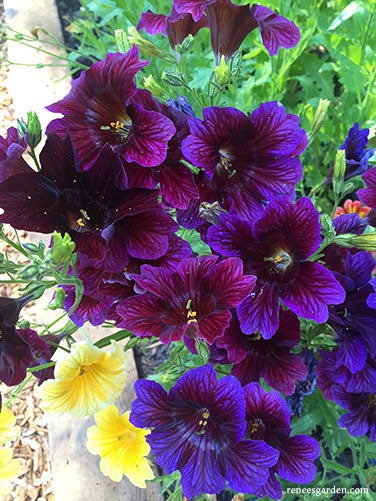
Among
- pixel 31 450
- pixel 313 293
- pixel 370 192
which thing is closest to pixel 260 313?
pixel 313 293

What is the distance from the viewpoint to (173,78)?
45.0 inches

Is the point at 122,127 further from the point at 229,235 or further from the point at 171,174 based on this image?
the point at 229,235

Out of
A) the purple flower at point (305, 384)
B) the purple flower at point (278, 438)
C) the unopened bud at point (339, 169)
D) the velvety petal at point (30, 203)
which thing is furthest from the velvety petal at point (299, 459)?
the velvety petal at point (30, 203)

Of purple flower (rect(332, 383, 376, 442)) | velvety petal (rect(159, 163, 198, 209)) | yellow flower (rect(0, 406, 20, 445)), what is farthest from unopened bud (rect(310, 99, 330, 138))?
yellow flower (rect(0, 406, 20, 445))

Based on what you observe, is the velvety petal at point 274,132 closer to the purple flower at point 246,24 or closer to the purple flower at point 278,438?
the purple flower at point 246,24

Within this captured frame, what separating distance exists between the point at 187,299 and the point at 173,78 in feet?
1.54

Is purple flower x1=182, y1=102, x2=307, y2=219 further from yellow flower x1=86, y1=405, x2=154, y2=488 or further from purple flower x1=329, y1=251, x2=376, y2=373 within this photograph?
yellow flower x1=86, y1=405, x2=154, y2=488

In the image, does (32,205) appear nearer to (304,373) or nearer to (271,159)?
(271,159)

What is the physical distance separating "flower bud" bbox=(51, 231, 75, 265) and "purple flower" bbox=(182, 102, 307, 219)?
242 mm

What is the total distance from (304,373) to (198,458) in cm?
25

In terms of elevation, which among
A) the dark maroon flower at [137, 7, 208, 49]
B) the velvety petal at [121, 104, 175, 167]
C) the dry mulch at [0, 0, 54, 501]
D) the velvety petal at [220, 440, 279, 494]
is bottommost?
the dry mulch at [0, 0, 54, 501]

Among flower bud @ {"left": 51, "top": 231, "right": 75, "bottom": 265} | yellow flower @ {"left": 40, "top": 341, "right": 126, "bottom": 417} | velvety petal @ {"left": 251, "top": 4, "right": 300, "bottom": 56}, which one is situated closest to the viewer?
flower bud @ {"left": 51, "top": 231, "right": 75, "bottom": 265}

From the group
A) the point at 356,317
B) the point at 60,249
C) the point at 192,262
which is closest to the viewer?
the point at 60,249

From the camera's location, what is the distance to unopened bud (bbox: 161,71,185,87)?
113 centimetres
